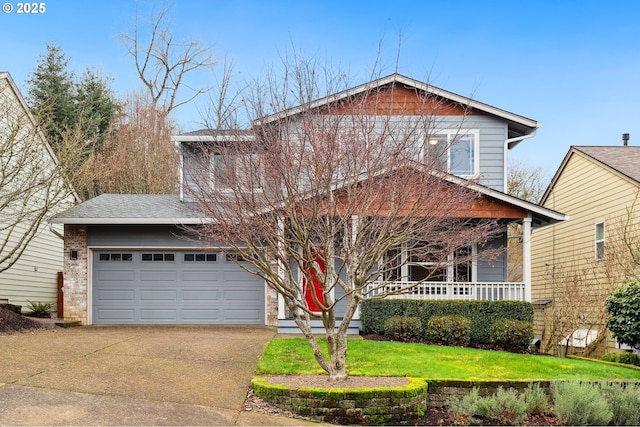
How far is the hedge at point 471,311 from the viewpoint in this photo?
13.7 m

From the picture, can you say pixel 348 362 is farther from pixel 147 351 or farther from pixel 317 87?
pixel 317 87

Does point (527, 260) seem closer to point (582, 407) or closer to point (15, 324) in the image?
point (582, 407)

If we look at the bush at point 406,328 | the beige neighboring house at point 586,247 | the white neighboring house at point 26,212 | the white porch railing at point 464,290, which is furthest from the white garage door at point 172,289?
the beige neighboring house at point 586,247

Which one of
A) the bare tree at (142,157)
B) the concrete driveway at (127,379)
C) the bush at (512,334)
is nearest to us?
the concrete driveway at (127,379)

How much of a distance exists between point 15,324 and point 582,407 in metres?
11.0

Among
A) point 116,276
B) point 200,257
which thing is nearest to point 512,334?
point 200,257

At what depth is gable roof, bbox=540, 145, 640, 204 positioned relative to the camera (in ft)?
52.5

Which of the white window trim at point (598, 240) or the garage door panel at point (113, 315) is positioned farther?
the white window trim at point (598, 240)

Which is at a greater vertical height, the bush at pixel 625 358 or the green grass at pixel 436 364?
the green grass at pixel 436 364

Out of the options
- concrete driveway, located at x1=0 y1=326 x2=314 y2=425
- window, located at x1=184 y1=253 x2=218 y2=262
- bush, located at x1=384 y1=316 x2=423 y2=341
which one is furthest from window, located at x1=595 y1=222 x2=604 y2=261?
window, located at x1=184 y1=253 x2=218 y2=262

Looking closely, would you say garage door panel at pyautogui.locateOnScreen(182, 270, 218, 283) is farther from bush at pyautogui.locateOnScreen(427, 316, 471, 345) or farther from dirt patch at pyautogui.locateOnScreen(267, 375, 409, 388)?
dirt patch at pyautogui.locateOnScreen(267, 375, 409, 388)

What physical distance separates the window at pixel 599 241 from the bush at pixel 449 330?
5.80m

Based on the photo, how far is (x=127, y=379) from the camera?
878 cm

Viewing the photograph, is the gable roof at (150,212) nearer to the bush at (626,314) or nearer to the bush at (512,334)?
the bush at (512,334)
